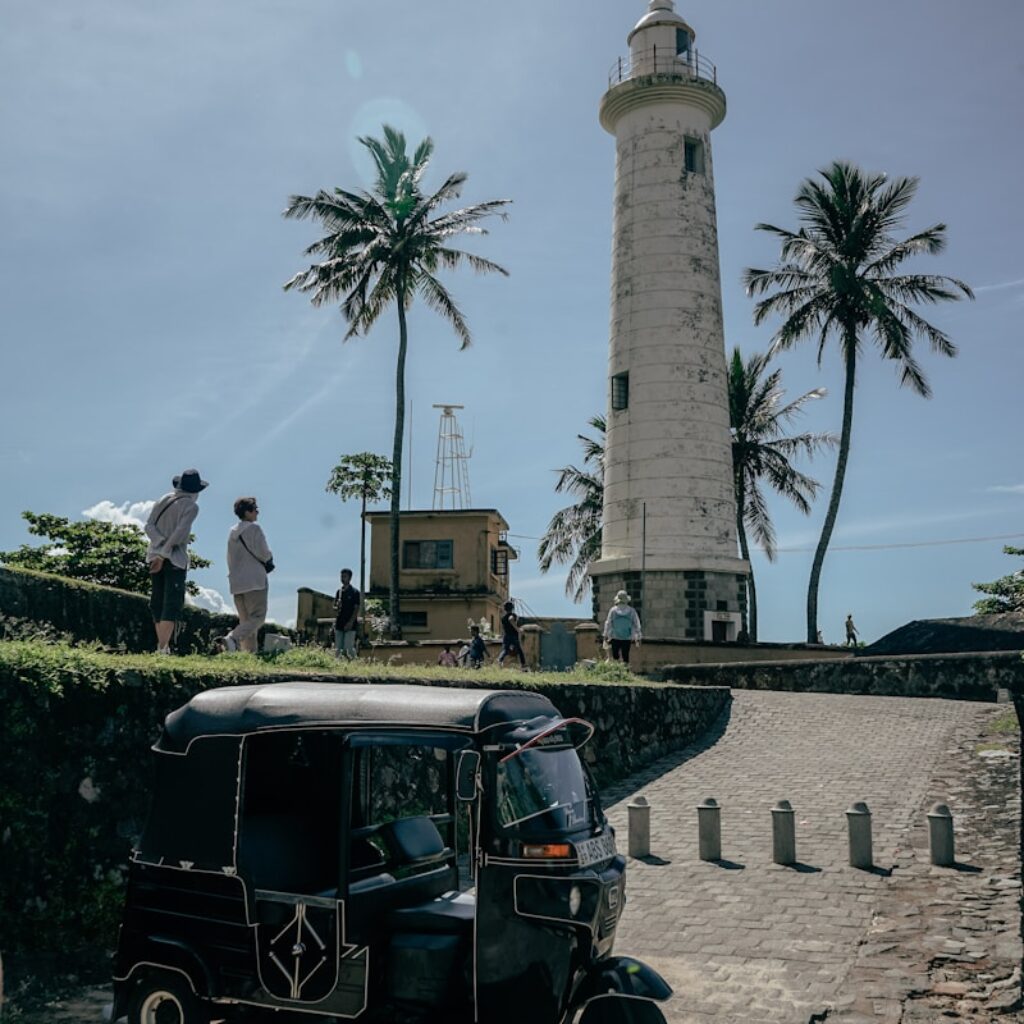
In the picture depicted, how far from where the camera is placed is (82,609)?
639 inches

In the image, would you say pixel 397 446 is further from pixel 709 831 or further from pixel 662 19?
pixel 709 831

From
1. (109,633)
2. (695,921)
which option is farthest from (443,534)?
(695,921)

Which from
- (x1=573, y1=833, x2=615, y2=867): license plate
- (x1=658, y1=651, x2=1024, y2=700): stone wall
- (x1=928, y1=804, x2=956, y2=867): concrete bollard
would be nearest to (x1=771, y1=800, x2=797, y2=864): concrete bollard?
(x1=928, y1=804, x2=956, y2=867): concrete bollard

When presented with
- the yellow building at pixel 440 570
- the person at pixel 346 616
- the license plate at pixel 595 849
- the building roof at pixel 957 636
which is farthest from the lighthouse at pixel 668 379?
the license plate at pixel 595 849

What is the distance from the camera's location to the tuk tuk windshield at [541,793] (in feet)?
17.7

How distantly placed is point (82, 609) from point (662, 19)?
2809 cm

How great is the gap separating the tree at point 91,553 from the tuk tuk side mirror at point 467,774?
103 feet

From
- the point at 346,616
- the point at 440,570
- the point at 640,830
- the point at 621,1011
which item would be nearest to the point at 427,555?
the point at 440,570

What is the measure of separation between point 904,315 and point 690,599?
13.8 m

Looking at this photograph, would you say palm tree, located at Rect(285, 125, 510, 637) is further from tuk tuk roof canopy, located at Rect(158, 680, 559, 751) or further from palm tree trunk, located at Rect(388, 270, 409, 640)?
tuk tuk roof canopy, located at Rect(158, 680, 559, 751)

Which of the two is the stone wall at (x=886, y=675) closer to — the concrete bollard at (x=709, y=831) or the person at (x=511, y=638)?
the person at (x=511, y=638)

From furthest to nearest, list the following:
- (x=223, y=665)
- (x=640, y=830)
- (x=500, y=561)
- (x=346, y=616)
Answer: (x=500, y=561)
(x=346, y=616)
(x=640, y=830)
(x=223, y=665)

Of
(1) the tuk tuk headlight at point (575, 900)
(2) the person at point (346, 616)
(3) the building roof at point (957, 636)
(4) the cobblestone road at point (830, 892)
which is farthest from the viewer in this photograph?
(3) the building roof at point (957, 636)

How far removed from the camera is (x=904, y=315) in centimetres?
3766
